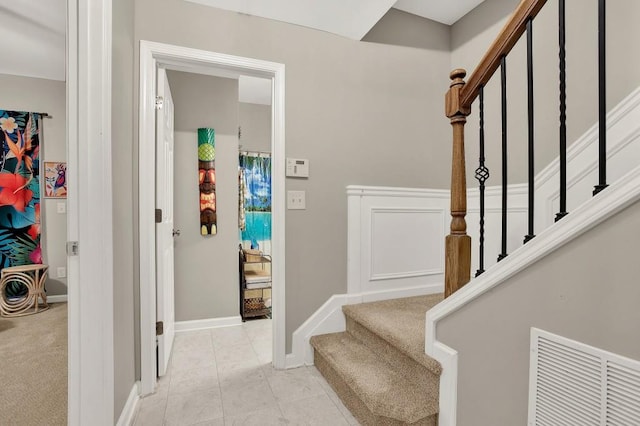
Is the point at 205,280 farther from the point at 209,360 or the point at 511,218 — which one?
the point at 511,218

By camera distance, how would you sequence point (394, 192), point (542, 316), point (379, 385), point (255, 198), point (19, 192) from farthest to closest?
point (255, 198) → point (19, 192) → point (394, 192) → point (379, 385) → point (542, 316)

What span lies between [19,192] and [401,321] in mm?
3891

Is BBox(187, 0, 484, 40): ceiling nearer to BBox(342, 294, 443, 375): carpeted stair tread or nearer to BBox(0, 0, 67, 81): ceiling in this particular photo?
BBox(0, 0, 67, 81): ceiling

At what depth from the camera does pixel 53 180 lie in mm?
3359

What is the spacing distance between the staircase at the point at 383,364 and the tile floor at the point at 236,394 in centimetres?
13

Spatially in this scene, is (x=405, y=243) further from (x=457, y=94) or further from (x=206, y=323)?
(x=206, y=323)

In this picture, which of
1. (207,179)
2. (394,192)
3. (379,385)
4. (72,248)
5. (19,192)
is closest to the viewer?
(72,248)

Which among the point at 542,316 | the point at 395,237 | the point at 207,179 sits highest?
the point at 207,179

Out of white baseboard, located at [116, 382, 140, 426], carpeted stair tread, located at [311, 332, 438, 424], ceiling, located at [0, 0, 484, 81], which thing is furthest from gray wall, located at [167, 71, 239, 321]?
carpeted stair tread, located at [311, 332, 438, 424]

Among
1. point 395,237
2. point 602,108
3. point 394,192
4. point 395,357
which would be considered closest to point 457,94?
point 602,108

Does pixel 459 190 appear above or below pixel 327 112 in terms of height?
below

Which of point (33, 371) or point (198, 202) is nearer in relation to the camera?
point (33, 371)

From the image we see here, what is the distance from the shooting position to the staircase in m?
1.34

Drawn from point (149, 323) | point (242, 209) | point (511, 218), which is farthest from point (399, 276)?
point (242, 209)
